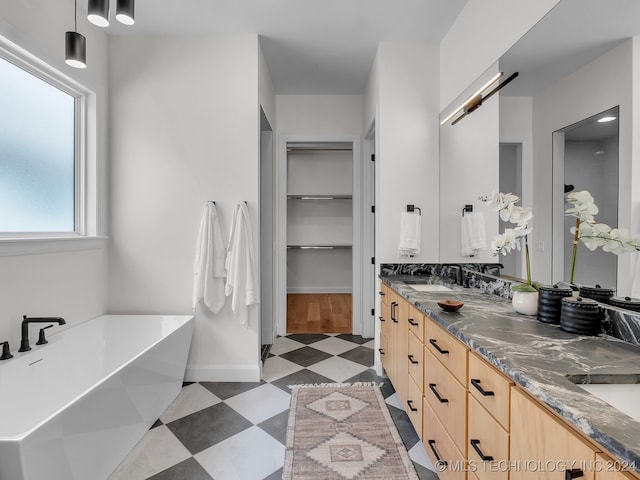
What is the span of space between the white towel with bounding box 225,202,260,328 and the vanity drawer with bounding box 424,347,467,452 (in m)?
1.43

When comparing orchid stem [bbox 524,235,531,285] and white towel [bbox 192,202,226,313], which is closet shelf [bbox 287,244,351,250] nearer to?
white towel [bbox 192,202,226,313]

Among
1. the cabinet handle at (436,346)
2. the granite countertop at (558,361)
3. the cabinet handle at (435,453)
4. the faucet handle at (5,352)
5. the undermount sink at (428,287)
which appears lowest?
the cabinet handle at (435,453)

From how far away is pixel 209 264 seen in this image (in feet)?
8.33

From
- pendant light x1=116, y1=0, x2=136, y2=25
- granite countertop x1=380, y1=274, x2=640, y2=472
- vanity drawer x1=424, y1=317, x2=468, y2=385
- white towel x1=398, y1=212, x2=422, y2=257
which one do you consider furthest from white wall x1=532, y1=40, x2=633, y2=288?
pendant light x1=116, y1=0, x2=136, y2=25

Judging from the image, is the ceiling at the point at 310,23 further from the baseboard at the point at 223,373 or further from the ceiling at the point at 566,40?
the baseboard at the point at 223,373

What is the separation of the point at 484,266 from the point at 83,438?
228cm

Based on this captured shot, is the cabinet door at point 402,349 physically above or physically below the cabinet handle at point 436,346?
below

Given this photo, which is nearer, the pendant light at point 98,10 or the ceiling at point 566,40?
the ceiling at point 566,40

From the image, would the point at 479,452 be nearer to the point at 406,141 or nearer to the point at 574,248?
the point at 574,248

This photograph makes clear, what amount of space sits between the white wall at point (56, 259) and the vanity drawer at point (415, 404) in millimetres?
2209

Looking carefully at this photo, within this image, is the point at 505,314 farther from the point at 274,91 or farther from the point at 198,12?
the point at 274,91

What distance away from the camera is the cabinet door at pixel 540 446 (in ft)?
2.26

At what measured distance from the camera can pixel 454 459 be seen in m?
1.28

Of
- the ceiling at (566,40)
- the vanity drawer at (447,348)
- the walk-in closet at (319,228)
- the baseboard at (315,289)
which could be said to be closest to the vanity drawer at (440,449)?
the vanity drawer at (447,348)
